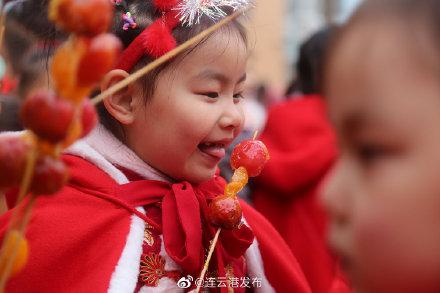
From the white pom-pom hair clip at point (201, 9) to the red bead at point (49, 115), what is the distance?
2.62ft

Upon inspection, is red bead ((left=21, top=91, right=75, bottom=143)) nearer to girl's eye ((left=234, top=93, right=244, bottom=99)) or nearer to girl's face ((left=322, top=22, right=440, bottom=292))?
girl's face ((left=322, top=22, right=440, bottom=292))

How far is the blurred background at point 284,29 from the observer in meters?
13.3

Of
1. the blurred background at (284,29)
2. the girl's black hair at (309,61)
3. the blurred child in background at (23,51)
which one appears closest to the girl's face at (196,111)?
the blurred child in background at (23,51)

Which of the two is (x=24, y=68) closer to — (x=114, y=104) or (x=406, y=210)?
(x=114, y=104)

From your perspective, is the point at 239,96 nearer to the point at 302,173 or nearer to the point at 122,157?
the point at 122,157

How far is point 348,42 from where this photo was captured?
915 millimetres

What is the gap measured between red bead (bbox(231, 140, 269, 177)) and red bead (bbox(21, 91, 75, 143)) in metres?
0.76

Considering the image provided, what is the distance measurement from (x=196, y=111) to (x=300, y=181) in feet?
4.69

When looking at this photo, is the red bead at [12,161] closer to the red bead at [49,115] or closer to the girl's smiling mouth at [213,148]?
the red bead at [49,115]

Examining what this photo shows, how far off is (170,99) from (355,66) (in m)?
0.78

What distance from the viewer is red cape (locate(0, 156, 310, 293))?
4.83 ft

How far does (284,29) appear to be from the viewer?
48.5 ft

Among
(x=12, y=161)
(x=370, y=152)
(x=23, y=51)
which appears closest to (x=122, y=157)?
(x=12, y=161)

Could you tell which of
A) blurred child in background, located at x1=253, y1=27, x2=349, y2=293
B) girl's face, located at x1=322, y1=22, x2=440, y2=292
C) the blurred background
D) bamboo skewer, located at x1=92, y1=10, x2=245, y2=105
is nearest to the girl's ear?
bamboo skewer, located at x1=92, y1=10, x2=245, y2=105
